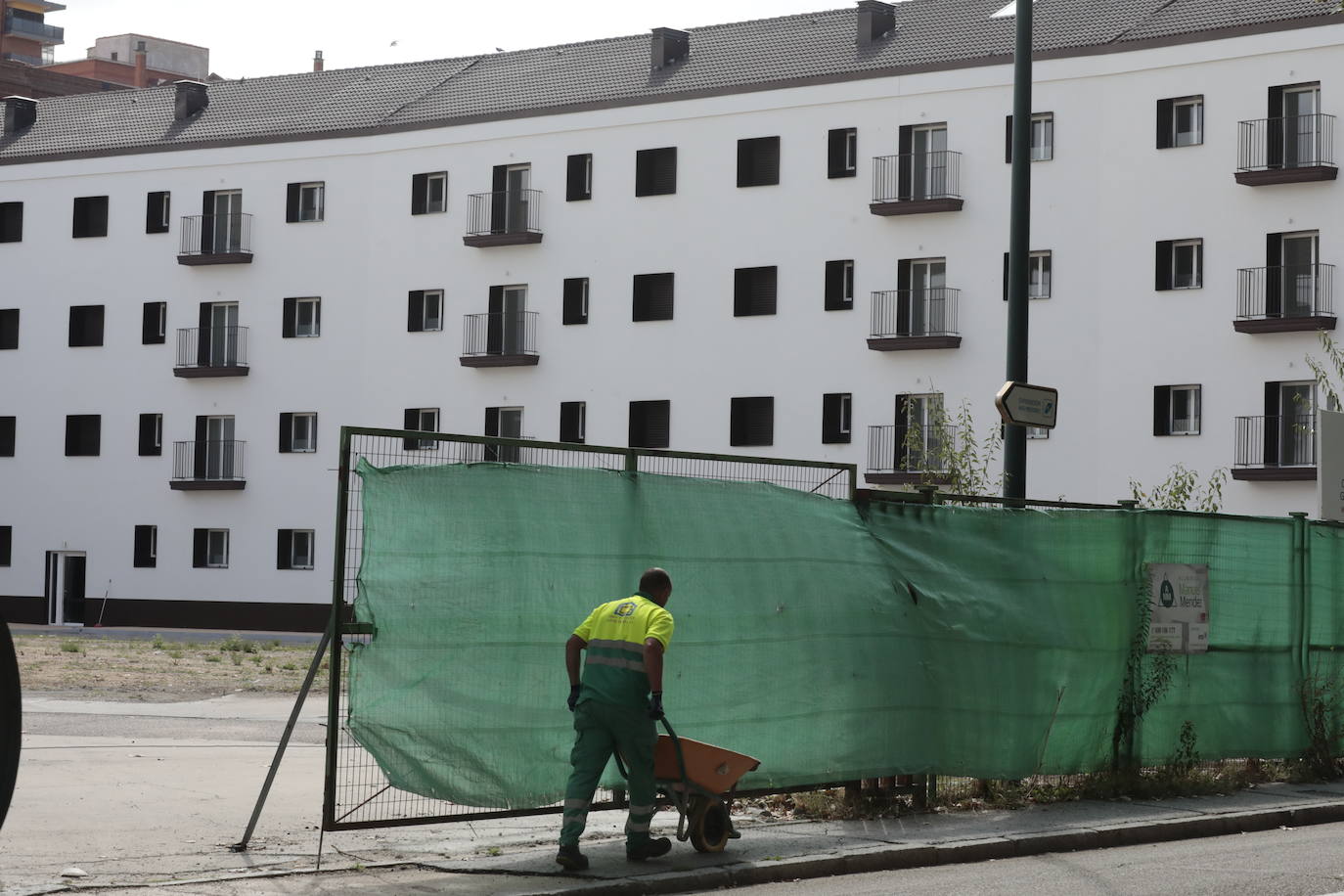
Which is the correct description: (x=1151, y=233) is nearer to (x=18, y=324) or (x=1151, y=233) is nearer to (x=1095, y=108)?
(x=1095, y=108)

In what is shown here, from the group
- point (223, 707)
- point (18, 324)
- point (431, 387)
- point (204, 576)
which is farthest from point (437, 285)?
point (223, 707)

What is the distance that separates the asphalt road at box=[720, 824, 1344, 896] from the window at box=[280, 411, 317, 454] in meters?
42.2

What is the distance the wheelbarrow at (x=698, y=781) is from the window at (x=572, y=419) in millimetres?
37853

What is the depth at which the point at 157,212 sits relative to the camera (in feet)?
178

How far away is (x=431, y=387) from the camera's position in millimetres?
50094

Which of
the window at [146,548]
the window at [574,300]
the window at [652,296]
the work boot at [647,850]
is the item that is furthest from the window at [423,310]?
the work boot at [647,850]

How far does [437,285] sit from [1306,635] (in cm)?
3691

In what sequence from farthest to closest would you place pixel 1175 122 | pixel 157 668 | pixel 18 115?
pixel 18 115 < pixel 1175 122 < pixel 157 668

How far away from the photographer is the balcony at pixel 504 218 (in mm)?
48719

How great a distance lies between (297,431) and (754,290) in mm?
14480

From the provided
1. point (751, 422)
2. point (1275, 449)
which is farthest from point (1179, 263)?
point (751, 422)

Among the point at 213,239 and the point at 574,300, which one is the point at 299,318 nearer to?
the point at 213,239

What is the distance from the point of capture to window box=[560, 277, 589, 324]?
48219 mm

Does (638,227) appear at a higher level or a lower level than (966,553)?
higher
